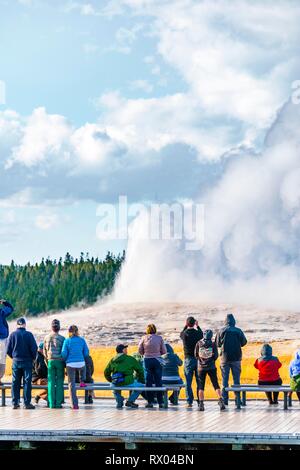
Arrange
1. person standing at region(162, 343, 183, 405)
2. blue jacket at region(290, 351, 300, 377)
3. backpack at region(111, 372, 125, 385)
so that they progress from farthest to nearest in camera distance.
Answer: person standing at region(162, 343, 183, 405)
backpack at region(111, 372, 125, 385)
blue jacket at region(290, 351, 300, 377)

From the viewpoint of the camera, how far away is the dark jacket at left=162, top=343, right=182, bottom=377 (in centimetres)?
2656

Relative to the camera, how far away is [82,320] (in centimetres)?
A: 9631

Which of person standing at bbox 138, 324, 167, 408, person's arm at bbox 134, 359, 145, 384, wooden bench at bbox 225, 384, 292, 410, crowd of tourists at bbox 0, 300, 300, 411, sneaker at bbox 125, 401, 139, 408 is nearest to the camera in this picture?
wooden bench at bbox 225, 384, 292, 410

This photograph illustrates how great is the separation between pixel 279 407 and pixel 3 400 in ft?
21.2

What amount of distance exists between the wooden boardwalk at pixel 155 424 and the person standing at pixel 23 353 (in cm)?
61

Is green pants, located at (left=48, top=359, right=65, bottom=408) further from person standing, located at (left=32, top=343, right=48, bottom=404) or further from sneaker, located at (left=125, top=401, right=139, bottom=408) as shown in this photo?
sneaker, located at (left=125, top=401, right=139, bottom=408)

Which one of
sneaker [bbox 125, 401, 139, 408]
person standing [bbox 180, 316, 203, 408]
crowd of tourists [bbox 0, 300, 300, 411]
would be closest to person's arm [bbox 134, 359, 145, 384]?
crowd of tourists [bbox 0, 300, 300, 411]

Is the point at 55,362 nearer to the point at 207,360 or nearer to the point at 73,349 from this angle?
the point at 73,349

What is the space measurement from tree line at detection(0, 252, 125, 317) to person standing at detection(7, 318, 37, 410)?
12799cm

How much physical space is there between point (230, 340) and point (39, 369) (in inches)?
179

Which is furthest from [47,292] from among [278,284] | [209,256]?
[278,284]

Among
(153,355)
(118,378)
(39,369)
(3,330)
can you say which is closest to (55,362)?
(39,369)

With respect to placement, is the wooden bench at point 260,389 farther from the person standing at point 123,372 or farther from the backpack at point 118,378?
the backpack at point 118,378

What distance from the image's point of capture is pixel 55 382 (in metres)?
25.7
